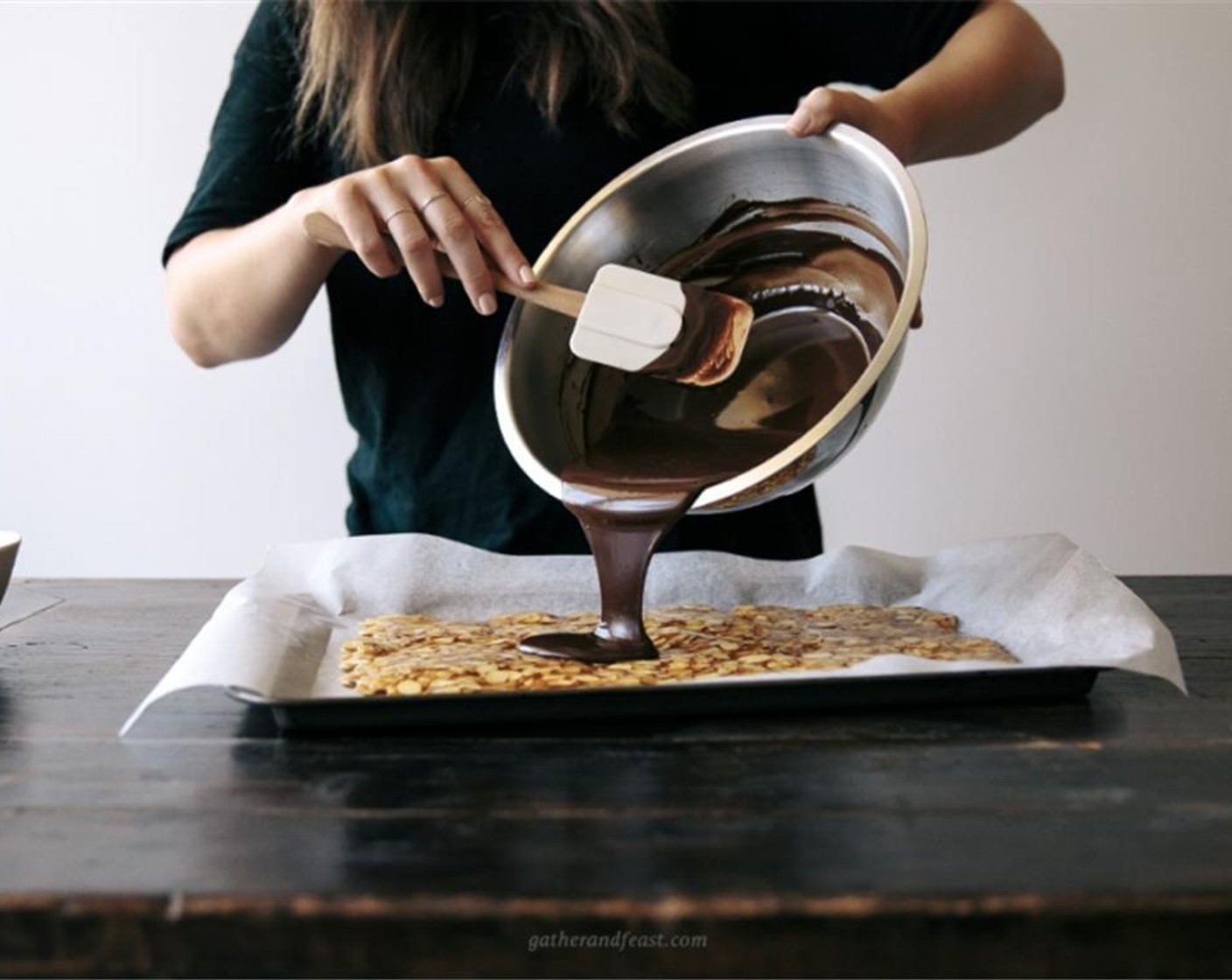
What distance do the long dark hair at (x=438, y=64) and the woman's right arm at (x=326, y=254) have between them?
0.57ft

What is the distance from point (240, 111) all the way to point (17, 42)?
1.64 meters

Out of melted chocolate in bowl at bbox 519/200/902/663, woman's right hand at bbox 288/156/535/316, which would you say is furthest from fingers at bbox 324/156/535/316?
melted chocolate in bowl at bbox 519/200/902/663

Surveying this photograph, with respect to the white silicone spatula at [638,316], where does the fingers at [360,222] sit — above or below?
above

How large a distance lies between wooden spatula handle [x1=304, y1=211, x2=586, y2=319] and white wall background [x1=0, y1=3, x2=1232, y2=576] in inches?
70.8

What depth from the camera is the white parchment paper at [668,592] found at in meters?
1.10

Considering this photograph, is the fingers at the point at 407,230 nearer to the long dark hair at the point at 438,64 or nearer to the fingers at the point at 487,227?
the fingers at the point at 487,227

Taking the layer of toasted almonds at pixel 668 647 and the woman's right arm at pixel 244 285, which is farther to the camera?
the woman's right arm at pixel 244 285

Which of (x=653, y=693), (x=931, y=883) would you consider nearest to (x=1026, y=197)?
(x=653, y=693)

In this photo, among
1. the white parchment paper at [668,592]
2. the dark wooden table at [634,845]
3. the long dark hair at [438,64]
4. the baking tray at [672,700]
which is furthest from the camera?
the long dark hair at [438,64]

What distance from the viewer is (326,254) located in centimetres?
146

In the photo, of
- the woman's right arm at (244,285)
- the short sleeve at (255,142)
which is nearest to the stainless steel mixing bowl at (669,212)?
the woman's right arm at (244,285)

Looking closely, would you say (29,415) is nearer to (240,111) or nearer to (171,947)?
(240,111)

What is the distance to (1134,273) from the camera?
10.00ft

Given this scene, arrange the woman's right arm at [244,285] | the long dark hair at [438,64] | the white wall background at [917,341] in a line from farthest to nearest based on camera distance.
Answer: the white wall background at [917,341] → the long dark hair at [438,64] → the woman's right arm at [244,285]
